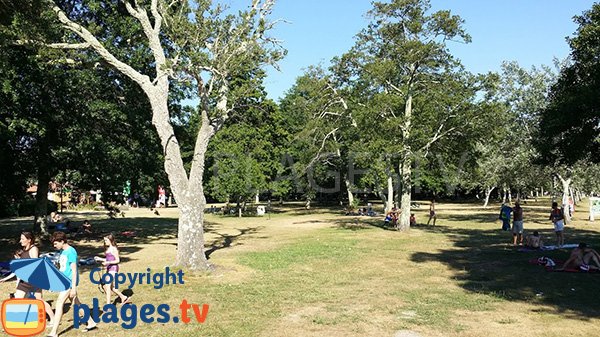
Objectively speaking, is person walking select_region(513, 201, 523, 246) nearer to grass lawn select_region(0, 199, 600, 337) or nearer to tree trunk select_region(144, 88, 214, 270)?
grass lawn select_region(0, 199, 600, 337)

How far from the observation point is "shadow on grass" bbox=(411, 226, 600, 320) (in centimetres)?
958

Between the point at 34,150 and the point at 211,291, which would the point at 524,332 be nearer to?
the point at 211,291

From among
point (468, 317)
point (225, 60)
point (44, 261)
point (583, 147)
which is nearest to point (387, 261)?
point (468, 317)

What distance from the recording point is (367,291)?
10.7 m

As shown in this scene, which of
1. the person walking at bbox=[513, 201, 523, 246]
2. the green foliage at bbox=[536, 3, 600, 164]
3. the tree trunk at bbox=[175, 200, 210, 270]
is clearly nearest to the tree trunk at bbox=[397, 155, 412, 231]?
the person walking at bbox=[513, 201, 523, 246]

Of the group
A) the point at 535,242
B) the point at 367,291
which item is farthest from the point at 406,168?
the point at 367,291

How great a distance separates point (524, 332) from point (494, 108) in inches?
644

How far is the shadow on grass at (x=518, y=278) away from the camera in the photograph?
9578mm

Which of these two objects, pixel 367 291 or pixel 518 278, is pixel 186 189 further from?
pixel 518 278

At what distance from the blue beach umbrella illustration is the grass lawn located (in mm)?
1234

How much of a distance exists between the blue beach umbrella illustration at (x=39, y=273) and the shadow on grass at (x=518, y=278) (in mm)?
8886

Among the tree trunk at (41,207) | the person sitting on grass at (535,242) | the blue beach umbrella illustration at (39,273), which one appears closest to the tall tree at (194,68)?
the blue beach umbrella illustration at (39,273)

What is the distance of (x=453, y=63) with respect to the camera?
2306 cm

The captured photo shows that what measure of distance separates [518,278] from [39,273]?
37.0 feet
